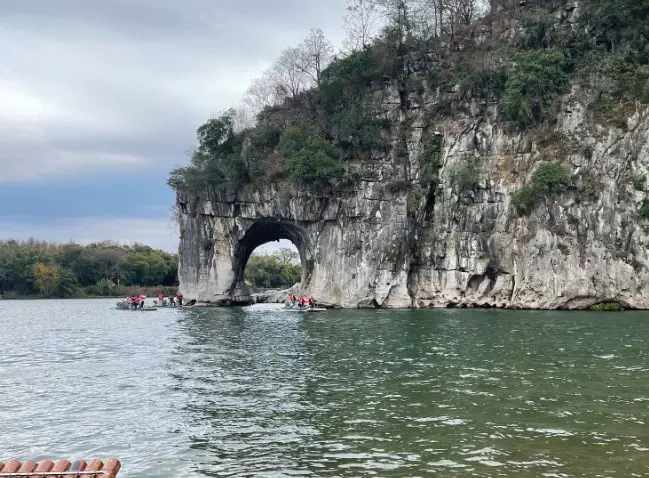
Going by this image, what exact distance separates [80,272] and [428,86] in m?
71.4

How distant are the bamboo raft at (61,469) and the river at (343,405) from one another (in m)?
2.10

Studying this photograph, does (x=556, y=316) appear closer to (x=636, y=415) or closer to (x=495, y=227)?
(x=495, y=227)

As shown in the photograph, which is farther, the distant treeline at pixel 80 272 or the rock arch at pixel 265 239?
the distant treeline at pixel 80 272

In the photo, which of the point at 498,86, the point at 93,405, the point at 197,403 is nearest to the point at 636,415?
the point at 197,403

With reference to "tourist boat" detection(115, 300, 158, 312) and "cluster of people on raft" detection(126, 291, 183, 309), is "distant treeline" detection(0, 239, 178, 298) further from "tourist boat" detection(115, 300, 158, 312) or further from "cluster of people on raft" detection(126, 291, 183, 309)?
"tourist boat" detection(115, 300, 158, 312)

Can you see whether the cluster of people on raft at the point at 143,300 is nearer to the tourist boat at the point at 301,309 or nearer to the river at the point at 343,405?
the tourist boat at the point at 301,309

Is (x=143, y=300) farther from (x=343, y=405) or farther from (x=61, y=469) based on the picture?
(x=61, y=469)

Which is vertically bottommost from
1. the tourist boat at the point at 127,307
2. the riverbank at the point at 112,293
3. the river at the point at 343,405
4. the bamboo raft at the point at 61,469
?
the river at the point at 343,405

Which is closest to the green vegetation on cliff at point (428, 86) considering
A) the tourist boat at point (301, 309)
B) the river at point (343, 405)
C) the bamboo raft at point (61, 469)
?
the tourist boat at point (301, 309)

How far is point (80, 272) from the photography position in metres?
103

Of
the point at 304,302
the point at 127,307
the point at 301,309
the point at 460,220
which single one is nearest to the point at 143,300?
the point at 127,307

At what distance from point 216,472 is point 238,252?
52.4 m

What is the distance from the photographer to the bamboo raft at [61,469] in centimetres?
802

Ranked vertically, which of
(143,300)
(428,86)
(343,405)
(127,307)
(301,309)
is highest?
(428,86)
